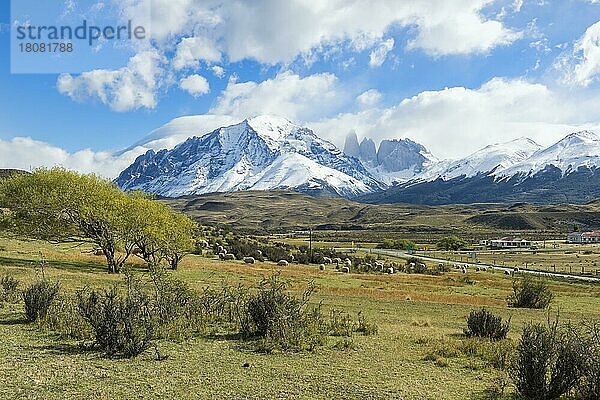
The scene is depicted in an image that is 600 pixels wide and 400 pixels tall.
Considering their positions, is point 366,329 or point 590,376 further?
point 366,329

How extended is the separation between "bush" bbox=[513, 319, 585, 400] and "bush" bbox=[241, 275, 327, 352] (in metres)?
6.24

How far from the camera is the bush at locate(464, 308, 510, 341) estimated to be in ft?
62.8

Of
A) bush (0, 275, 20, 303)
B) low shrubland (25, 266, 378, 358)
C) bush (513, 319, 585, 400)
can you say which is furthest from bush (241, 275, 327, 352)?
bush (0, 275, 20, 303)

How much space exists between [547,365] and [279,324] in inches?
313

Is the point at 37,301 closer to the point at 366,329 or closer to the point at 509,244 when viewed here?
the point at 366,329

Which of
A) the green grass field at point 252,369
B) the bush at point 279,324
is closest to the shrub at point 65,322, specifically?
the green grass field at point 252,369

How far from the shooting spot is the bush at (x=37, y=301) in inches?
718

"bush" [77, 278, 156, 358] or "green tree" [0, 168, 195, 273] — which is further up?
"green tree" [0, 168, 195, 273]

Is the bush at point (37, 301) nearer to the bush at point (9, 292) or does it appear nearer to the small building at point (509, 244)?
the bush at point (9, 292)

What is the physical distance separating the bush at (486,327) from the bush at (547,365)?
7.82 metres

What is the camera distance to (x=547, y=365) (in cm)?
1122

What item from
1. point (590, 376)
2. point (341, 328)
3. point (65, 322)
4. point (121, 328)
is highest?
point (121, 328)

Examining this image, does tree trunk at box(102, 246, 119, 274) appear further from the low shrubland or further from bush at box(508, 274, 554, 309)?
bush at box(508, 274, 554, 309)

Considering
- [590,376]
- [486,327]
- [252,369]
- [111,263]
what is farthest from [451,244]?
[590,376]
